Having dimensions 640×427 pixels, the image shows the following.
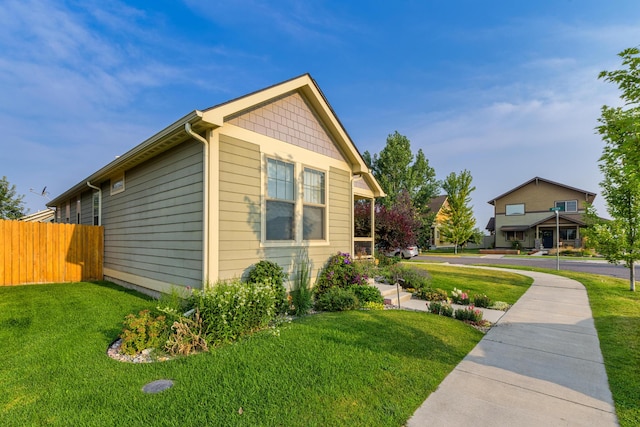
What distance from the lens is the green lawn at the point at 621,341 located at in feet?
9.44

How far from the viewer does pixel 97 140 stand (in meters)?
16.5

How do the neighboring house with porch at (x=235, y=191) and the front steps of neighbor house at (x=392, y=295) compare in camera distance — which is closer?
the neighboring house with porch at (x=235, y=191)

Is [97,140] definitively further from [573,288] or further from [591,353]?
[573,288]

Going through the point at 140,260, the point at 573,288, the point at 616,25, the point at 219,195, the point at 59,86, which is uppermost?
the point at 59,86

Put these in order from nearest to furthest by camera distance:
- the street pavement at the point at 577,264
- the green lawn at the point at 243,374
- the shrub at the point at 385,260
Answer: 1. the green lawn at the point at 243,374
2. the shrub at the point at 385,260
3. the street pavement at the point at 577,264

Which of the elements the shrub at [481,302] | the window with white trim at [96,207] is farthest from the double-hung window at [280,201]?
the window with white trim at [96,207]

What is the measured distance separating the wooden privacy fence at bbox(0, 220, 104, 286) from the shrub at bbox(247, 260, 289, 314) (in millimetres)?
7519

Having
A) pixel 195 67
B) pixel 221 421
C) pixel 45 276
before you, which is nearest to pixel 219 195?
pixel 221 421

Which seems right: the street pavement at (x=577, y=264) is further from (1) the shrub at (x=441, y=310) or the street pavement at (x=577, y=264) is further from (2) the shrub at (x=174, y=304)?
(2) the shrub at (x=174, y=304)

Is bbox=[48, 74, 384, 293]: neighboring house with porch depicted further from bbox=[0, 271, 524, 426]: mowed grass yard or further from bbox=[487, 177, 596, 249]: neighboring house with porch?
bbox=[487, 177, 596, 249]: neighboring house with porch

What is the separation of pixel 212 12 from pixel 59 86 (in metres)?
7.77

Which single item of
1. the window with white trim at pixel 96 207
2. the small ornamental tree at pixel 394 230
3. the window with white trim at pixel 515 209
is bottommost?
the small ornamental tree at pixel 394 230

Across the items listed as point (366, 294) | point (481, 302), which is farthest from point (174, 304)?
point (481, 302)

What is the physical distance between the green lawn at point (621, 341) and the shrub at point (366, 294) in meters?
3.76
